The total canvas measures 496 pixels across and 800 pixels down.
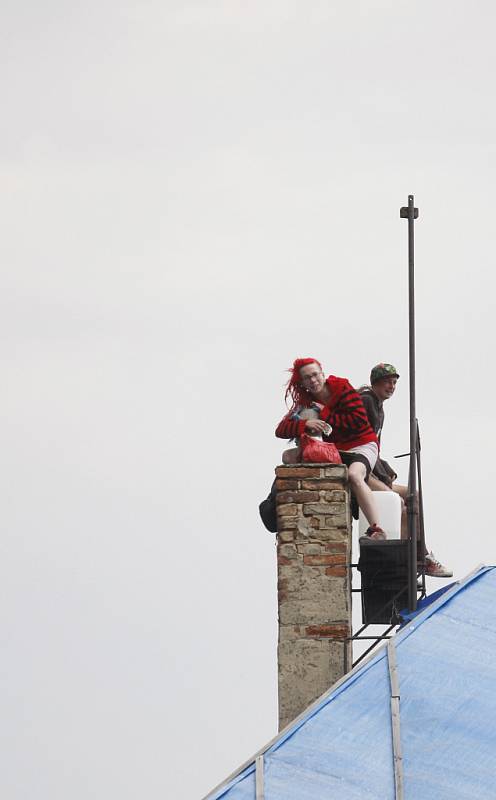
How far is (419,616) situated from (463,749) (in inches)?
45.5

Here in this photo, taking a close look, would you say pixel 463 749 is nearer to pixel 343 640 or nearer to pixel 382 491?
pixel 343 640

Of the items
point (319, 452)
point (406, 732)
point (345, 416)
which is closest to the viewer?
point (406, 732)

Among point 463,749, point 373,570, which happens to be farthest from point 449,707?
point 373,570

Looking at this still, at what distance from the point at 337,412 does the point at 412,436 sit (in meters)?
0.62

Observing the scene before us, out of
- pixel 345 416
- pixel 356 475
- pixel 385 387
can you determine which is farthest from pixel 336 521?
pixel 385 387

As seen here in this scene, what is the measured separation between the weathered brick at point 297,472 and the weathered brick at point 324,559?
0.53 m

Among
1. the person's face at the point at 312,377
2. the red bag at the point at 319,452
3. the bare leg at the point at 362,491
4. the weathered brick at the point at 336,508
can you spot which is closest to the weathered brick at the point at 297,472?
the red bag at the point at 319,452

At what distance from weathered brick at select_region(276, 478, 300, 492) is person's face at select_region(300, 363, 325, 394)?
907 mm

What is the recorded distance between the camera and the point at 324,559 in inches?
401

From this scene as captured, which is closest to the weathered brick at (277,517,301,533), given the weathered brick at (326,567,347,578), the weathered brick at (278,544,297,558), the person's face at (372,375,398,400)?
the weathered brick at (278,544,297,558)

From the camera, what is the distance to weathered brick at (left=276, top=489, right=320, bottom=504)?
10.3 meters

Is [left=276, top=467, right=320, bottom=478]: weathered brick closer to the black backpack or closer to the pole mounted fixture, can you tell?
the black backpack

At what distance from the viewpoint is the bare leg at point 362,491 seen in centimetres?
1059

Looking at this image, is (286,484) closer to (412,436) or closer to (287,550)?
(287,550)
